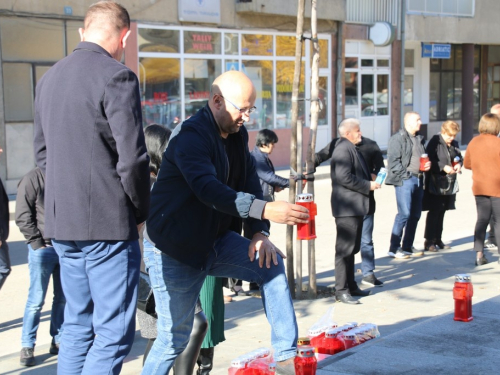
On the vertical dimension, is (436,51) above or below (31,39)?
above

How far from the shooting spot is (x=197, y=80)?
67.8 feet

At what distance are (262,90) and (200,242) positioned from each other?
18742mm

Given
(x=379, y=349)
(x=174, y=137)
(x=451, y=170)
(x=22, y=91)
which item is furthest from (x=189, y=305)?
(x=22, y=91)

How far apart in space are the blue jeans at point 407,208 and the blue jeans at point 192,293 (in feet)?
20.3

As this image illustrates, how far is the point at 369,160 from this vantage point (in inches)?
350

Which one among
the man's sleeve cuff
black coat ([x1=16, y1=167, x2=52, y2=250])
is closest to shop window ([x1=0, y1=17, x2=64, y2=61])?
black coat ([x1=16, y1=167, x2=52, y2=250])

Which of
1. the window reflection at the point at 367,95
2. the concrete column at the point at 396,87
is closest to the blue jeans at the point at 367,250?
the window reflection at the point at 367,95

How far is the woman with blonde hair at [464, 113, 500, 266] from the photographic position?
30.0ft

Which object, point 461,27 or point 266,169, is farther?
point 461,27

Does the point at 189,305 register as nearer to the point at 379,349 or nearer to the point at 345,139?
the point at 379,349

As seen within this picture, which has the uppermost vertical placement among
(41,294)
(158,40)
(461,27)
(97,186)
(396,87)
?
(461,27)

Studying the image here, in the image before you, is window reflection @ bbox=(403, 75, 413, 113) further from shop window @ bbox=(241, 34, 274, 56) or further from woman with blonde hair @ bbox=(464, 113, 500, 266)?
woman with blonde hair @ bbox=(464, 113, 500, 266)

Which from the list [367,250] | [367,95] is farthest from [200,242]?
[367,95]

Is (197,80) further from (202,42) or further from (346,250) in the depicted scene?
(346,250)
